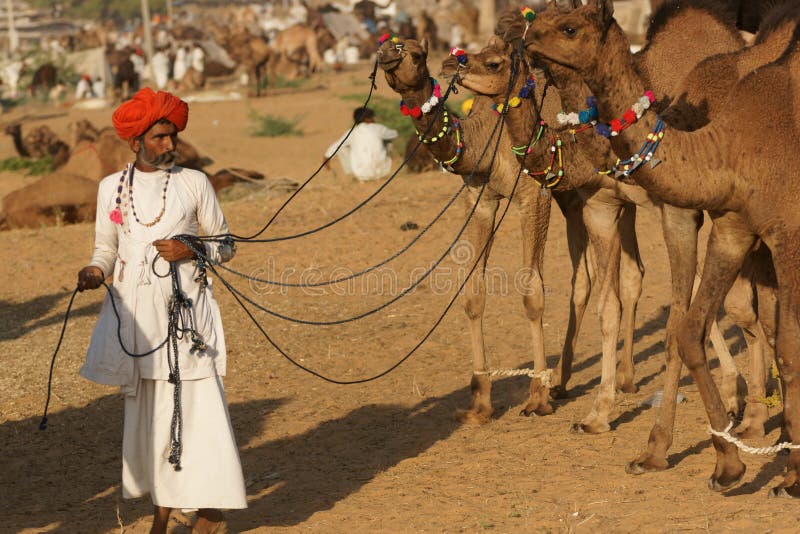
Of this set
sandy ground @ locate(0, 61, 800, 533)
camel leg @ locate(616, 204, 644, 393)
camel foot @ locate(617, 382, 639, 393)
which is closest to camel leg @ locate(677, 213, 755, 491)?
sandy ground @ locate(0, 61, 800, 533)

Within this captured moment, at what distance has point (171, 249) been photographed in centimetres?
526

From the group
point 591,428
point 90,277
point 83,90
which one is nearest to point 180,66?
point 83,90

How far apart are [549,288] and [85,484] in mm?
5270

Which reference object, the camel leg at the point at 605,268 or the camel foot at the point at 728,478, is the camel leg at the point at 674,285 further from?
the camel leg at the point at 605,268

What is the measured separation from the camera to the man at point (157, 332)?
208 inches

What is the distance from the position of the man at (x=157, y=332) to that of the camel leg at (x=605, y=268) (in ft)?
8.40

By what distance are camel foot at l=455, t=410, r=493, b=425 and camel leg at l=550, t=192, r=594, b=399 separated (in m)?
0.68

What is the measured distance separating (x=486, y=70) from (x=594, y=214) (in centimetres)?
116

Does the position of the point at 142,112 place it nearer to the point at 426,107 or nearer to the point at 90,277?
the point at 90,277

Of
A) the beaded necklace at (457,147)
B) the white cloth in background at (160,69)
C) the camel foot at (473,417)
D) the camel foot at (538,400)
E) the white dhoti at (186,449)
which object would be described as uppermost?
the beaded necklace at (457,147)

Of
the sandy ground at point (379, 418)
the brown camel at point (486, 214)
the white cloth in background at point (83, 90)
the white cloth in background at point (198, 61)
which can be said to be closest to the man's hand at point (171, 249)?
the sandy ground at point (379, 418)

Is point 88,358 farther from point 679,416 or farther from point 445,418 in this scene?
point 679,416

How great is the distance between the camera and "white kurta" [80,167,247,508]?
208 inches

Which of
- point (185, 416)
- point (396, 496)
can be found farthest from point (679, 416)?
point (185, 416)
